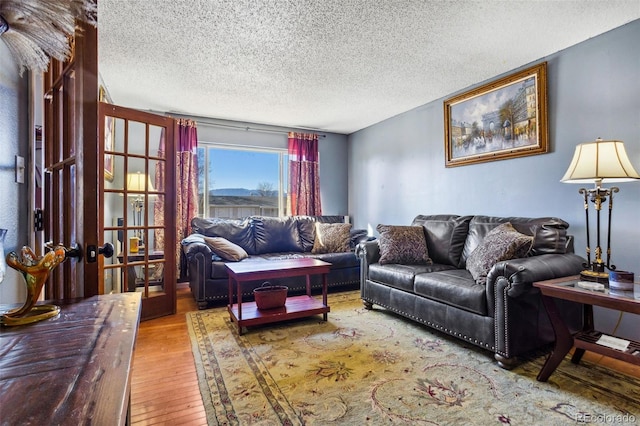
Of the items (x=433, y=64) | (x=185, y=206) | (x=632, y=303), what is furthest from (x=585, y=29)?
(x=185, y=206)

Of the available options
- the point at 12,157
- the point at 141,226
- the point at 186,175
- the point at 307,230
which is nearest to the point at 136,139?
the point at 186,175

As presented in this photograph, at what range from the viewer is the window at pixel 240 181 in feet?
15.6

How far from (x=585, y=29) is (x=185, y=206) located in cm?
444

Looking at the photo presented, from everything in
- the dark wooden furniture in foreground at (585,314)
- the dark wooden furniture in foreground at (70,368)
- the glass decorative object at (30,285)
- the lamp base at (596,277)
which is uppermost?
the glass decorative object at (30,285)

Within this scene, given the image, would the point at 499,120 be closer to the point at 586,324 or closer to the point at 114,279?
the point at 586,324

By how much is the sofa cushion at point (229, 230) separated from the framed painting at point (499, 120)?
259cm

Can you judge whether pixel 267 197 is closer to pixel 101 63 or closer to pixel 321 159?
pixel 321 159

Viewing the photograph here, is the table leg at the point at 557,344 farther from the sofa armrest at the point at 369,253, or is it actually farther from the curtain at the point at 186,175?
the curtain at the point at 186,175

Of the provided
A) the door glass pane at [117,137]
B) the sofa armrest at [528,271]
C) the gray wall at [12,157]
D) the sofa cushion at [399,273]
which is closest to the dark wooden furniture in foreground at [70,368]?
the gray wall at [12,157]

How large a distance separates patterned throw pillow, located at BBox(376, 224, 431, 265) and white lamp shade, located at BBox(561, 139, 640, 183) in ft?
4.66

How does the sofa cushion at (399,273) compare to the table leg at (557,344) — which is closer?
the table leg at (557,344)

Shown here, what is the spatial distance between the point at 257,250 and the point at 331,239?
97 cm

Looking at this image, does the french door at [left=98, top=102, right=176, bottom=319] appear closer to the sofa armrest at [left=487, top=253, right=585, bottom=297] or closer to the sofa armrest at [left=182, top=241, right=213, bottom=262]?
the sofa armrest at [left=182, top=241, right=213, bottom=262]

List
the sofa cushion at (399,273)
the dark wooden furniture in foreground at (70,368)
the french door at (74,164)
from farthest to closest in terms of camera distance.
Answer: the sofa cushion at (399,273), the french door at (74,164), the dark wooden furniture in foreground at (70,368)
